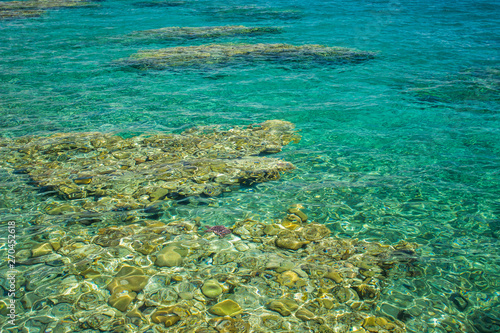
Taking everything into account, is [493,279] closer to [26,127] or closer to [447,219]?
[447,219]

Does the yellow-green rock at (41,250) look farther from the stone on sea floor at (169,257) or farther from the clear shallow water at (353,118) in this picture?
the stone on sea floor at (169,257)

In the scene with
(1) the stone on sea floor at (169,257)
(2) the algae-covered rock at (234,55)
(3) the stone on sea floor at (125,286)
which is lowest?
(1) the stone on sea floor at (169,257)

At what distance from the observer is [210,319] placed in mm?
3672

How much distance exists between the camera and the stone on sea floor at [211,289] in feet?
13.1

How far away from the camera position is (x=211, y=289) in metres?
4.06

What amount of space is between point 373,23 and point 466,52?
823 cm

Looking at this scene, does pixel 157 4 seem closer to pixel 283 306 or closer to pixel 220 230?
pixel 220 230

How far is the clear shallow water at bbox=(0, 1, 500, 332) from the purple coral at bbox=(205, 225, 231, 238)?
14 centimetres

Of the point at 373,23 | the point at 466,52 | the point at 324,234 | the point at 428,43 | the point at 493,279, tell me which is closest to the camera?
the point at 493,279

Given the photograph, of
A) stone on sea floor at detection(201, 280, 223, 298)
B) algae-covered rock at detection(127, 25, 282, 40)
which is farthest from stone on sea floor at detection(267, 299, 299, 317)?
algae-covered rock at detection(127, 25, 282, 40)

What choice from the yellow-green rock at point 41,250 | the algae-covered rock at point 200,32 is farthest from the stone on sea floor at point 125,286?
the algae-covered rock at point 200,32

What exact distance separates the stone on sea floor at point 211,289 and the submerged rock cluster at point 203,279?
11 mm

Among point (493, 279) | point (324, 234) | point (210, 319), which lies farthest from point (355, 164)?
point (210, 319)

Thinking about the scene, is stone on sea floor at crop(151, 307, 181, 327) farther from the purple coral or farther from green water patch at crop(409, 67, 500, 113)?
green water patch at crop(409, 67, 500, 113)
